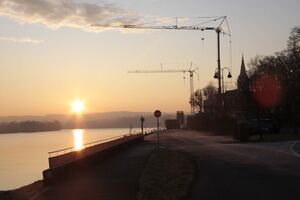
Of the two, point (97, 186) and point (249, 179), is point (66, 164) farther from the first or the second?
point (249, 179)

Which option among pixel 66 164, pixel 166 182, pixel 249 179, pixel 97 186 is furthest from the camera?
pixel 66 164

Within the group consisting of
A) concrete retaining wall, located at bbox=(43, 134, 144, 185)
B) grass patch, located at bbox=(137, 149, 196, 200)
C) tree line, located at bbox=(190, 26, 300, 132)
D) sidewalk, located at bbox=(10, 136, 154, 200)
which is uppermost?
tree line, located at bbox=(190, 26, 300, 132)

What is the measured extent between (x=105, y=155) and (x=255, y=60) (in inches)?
2809

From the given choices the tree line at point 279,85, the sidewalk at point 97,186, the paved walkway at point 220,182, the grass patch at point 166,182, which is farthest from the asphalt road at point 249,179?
the tree line at point 279,85

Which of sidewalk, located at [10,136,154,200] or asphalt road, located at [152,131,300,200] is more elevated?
asphalt road, located at [152,131,300,200]

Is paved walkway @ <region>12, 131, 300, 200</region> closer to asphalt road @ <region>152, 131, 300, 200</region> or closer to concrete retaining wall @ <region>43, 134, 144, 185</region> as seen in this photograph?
asphalt road @ <region>152, 131, 300, 200</region>

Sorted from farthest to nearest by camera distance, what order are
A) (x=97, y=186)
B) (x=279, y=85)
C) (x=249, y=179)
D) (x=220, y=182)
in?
1. (x=279, y=85)
2. (x=97, y=186)
3. (x=249, y=179)
4. (x=220, y=182)

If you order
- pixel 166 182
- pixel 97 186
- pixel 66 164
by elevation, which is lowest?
pixel 97 186

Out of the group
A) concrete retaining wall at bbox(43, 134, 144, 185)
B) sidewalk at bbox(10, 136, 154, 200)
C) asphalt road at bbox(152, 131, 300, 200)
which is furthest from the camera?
concrete retaining wall at bbox(43, 134, 144, 185)

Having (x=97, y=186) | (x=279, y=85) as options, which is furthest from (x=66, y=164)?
(x=279, y=85)

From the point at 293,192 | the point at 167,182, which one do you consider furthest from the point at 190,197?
the point at 167,182

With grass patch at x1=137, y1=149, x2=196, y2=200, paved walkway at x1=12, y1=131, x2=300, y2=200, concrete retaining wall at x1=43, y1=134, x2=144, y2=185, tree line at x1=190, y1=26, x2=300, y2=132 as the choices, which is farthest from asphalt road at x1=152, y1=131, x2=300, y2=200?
tree line at x1=190, y1=26, x2=300, y2=132

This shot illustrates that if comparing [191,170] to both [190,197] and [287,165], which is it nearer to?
[287,165]

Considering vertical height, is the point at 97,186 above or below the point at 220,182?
below
